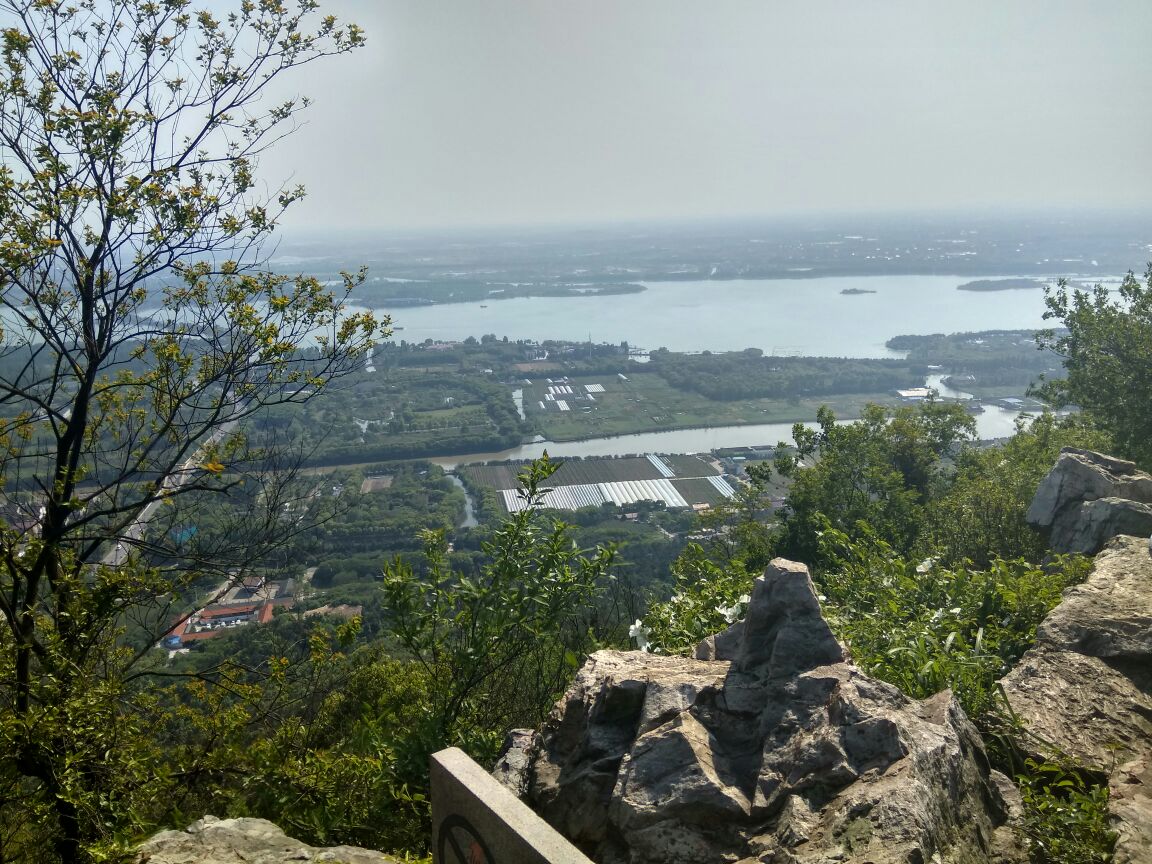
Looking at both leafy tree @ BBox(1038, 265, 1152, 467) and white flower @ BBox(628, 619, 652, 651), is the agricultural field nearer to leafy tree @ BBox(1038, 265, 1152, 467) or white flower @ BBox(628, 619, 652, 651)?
leafy tree @ BBox(1038, 265, 1152, 467)

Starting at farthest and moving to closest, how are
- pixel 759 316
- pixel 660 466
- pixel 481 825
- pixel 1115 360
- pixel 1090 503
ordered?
pixel 759 316
pixel 660 466
pixel 1115 360
pixel 1090 503
pixel 481 825

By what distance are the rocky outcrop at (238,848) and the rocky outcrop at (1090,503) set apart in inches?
234

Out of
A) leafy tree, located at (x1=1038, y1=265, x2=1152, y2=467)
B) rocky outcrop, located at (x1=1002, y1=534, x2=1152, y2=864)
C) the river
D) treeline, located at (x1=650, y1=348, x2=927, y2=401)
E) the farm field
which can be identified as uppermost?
leafy tree, located at (x1=1038, y1=265, x2=1152, y2=467)

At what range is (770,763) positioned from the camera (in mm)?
2801

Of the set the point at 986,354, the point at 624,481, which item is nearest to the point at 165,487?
the point at 624,481

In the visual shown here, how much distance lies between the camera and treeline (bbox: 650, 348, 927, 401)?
4388cm

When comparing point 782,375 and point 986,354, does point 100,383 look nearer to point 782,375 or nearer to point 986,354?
point 782,375

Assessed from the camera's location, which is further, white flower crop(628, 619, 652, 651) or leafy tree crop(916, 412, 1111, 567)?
leafy tree crop(916, 412, 1111, 567)

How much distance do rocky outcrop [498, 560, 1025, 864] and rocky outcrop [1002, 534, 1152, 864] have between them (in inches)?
17.8

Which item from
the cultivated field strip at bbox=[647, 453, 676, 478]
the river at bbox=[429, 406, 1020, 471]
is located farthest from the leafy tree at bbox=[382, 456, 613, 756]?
the river at bbox=[429, 406, 1020, 471]

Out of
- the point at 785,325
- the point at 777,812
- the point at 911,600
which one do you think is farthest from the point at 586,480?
the point at 785,325

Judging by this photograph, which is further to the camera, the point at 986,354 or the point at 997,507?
the point at 986,354

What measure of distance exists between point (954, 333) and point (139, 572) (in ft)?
192

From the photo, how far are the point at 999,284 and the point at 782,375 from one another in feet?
123
